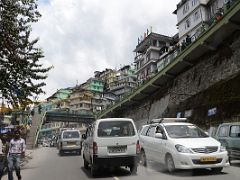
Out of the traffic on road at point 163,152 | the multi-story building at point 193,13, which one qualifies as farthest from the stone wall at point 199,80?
the multi-story building at point 193,13

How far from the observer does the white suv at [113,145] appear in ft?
38.9

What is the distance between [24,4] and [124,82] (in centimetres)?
11843

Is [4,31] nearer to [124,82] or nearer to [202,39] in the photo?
[202,39]

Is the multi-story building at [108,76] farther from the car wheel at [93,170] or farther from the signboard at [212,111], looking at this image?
the car wheel at [93,170]

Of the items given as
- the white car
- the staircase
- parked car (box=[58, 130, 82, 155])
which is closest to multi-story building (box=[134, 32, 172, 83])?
the staircase

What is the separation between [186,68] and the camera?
36938 mm

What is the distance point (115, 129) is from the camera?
12422mm

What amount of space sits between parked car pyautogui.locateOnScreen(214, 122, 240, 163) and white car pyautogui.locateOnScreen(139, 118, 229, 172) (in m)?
2.17

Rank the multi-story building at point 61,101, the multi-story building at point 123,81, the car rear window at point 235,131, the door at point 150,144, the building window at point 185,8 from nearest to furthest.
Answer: the door at point 150,144 → the car rear window at point 235,131 → the building window at point 185,8 → the multi-story building at point 123,81 → the multi-story building at point 61,101

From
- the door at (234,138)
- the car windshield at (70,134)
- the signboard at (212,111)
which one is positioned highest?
the signboard at (212,111)

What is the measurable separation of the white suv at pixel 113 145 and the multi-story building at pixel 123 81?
382 ft

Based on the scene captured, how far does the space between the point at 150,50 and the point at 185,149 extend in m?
71.7

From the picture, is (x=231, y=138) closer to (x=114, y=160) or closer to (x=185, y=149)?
(x=185, y=149)

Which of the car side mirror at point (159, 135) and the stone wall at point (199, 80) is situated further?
the stone wall at point (199, 80)
